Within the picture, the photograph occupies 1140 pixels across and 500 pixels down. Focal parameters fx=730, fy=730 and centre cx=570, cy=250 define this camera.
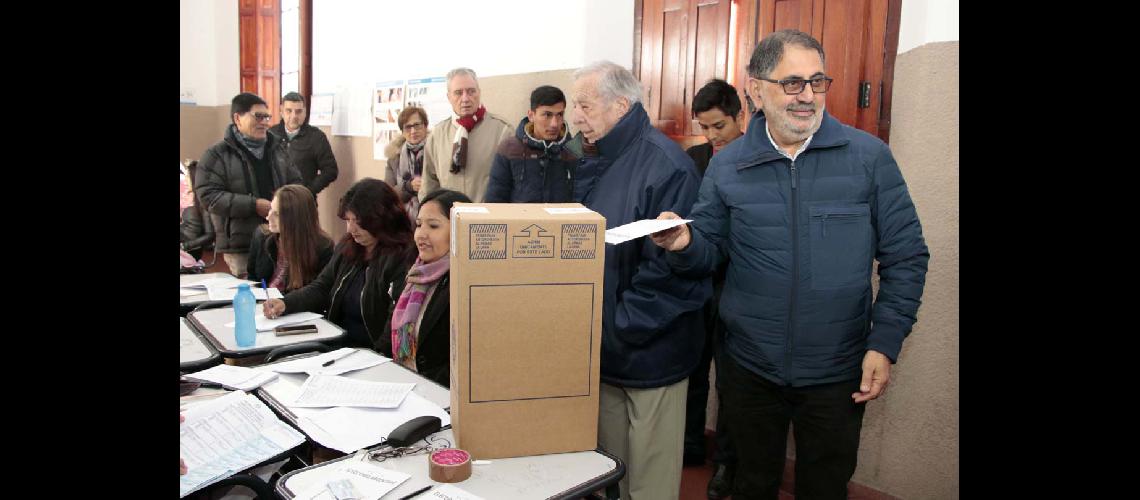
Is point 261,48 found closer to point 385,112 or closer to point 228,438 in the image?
point 385,112

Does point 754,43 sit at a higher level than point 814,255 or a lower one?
higher

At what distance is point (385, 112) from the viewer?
5680 mm

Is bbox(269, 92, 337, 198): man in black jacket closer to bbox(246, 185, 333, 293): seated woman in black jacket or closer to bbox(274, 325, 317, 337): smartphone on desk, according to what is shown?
bbox(246, 185, 333, 293): seated woman in black jacket

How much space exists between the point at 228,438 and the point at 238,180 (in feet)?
10.6

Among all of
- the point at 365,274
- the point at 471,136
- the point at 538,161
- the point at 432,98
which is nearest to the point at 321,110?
the point at 432,98

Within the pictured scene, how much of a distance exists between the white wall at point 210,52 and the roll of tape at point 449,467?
25.9 ft

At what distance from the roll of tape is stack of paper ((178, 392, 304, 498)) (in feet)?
1.48

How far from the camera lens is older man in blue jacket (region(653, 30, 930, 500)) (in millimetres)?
1854

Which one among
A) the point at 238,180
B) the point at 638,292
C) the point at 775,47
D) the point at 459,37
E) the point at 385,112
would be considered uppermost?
the point at 459,37

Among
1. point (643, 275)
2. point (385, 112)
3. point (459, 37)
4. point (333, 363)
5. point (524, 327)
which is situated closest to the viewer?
point (524, 327)

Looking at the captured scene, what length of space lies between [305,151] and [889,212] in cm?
498
